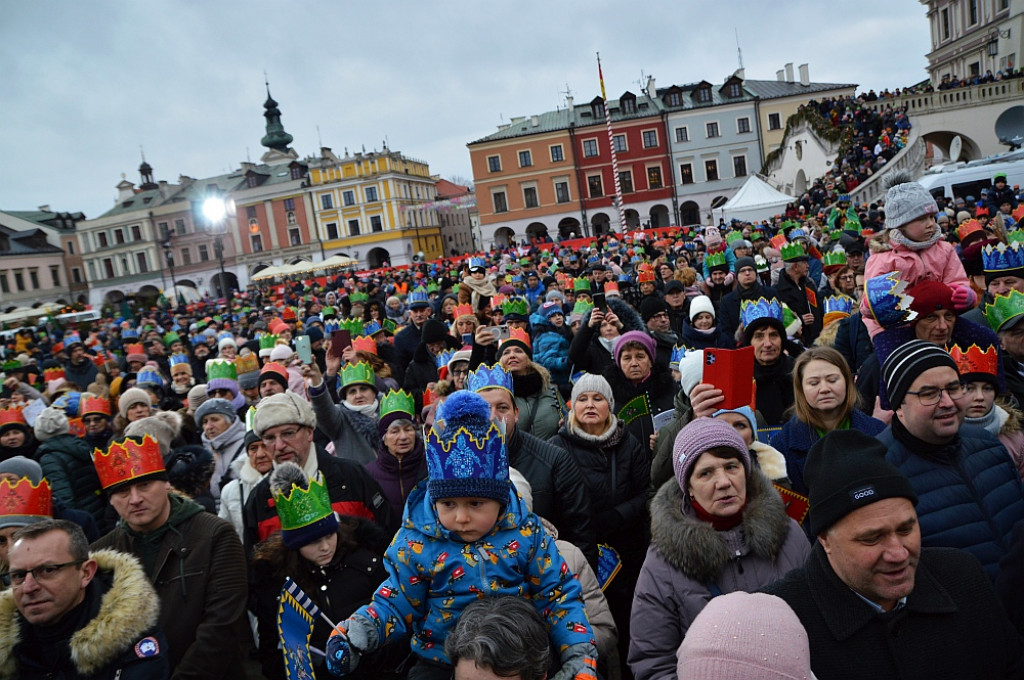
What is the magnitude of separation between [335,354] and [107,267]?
75860 millimetres

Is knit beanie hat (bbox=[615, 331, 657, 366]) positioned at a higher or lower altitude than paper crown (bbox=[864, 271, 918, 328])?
lower

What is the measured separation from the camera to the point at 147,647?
2664 mm

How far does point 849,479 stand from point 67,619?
9.56 feet

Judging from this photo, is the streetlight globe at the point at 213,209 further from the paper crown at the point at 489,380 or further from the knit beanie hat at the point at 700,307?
the paper crown at the point at 489,380

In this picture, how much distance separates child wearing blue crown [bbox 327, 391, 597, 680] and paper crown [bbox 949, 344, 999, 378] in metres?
2.30

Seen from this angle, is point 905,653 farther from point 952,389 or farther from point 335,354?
point 335,354

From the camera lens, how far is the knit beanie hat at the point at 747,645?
1366 millimetres

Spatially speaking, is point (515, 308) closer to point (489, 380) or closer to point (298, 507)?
point (489, 380)

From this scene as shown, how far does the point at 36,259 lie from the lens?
2603 inches

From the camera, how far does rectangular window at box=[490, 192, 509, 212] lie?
57812 mm

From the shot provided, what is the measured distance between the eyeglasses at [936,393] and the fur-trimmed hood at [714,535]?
2.42ft

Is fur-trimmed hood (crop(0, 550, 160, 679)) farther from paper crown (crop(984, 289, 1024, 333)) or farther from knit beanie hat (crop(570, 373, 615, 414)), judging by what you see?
paper crown (crop(984, 289, 1024, 333))

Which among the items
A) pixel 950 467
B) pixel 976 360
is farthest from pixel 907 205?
pixel 950 467

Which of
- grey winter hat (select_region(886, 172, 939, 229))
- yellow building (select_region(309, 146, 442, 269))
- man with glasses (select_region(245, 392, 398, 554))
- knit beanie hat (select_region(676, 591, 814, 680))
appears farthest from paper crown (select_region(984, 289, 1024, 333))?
yellow building (select_region(309, 146, 442, 269))
